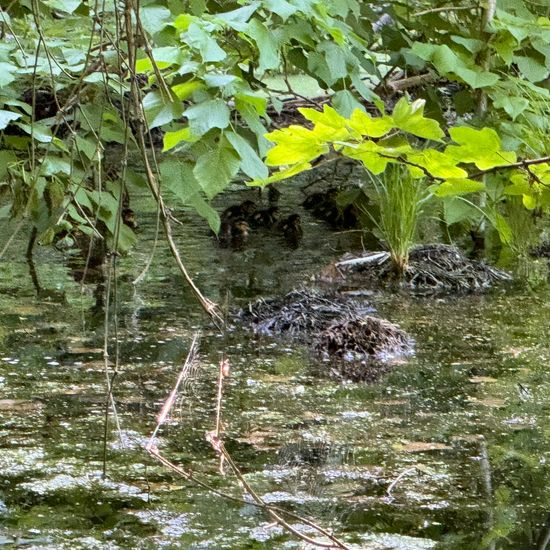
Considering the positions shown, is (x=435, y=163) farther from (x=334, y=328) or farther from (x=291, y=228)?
(x=291, y=228)

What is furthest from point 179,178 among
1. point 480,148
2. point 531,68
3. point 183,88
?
point 480,148

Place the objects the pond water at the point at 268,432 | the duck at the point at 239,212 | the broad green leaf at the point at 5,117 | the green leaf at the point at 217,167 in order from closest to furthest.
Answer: the pond water at the point at 268,432 → the green leaf at the point at 217,167 → the broad green leaf at the point at 5,117 → the duck at the point at 239,212

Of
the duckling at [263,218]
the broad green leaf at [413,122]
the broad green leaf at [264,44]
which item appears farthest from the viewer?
the duckling at [263,218]

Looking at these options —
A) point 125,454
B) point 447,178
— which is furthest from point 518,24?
point 447,178

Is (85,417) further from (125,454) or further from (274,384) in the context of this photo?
(274,384)

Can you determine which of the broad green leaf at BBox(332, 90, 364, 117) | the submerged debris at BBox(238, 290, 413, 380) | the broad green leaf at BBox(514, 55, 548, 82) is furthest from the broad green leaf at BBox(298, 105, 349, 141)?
the broad green leaf at BBox(514, 55, 548, 82)

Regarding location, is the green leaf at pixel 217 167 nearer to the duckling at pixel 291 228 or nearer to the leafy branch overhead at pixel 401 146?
the leafy branch overhead at pixel 401 146

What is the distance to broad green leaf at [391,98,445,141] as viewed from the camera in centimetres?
138

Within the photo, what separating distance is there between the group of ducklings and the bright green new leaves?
18.6ft

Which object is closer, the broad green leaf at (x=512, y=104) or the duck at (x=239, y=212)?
the broad green leaf at (x=512, y=104)

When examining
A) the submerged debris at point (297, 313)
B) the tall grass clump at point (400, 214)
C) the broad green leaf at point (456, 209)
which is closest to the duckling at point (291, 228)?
the tall grass clump at point (400, 214)

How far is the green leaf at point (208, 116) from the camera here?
2934 millimetres

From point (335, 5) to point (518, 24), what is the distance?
1291mm

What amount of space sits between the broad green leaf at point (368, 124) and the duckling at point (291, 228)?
5.94 metres
